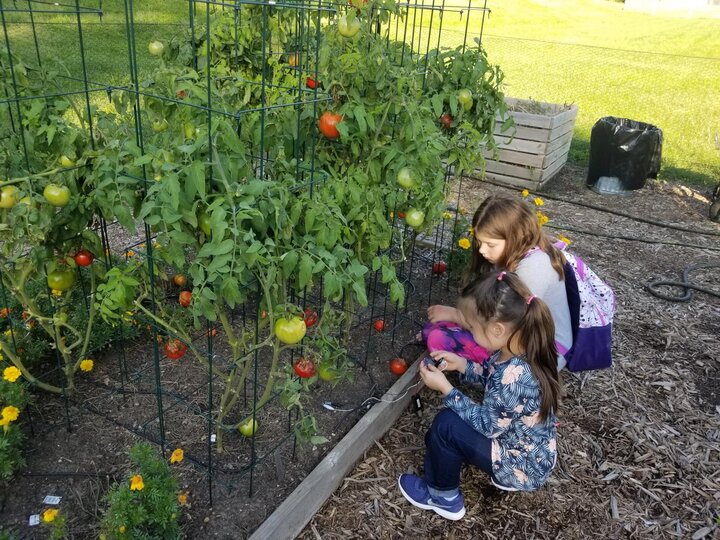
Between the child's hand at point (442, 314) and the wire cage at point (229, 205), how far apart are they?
0.24m

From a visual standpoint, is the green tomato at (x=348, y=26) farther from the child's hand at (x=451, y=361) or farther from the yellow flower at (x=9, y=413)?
the yellow flower at (x=9, y=413)

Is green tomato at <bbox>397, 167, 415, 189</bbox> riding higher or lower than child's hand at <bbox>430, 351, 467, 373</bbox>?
higher

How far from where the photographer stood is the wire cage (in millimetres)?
1818

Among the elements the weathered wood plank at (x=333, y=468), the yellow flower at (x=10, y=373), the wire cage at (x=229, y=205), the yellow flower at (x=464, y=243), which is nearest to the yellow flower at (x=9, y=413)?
the yellow flower at (x=10, y=373)

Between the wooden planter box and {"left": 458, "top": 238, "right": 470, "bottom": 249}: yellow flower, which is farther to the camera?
the wooden planter box

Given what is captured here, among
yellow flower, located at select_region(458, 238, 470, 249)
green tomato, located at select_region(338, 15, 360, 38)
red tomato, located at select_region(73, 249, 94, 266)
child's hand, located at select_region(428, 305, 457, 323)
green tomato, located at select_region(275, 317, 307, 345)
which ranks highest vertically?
green tomato, located at select_region(338, 15, 360, 38)

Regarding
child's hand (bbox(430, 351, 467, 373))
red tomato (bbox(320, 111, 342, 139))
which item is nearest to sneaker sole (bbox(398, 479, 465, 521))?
child's hand (bbox(430, 351, 467, 373))

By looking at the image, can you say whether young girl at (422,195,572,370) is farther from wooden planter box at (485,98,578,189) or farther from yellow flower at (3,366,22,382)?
wooden planter box at (485,98,578,189)

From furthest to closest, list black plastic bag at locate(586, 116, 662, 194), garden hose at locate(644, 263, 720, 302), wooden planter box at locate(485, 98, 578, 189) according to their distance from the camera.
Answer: black plastic bag at locate(586, 116, 662, 194)
wooden planter box at locate(485, 98, 578, 189)
garden hose at locate(644, 263, 720, 302)

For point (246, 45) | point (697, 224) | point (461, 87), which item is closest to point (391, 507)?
point (461, 87)

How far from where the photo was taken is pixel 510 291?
227cm

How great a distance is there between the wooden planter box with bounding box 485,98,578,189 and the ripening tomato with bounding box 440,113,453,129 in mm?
2892

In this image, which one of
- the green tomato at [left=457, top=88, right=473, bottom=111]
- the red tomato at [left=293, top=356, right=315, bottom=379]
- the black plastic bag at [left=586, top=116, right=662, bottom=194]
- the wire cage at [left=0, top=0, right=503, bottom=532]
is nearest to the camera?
the wire cage at [left=0, top=0, right=503, bottom=532]

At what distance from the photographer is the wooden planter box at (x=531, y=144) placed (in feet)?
20.0
